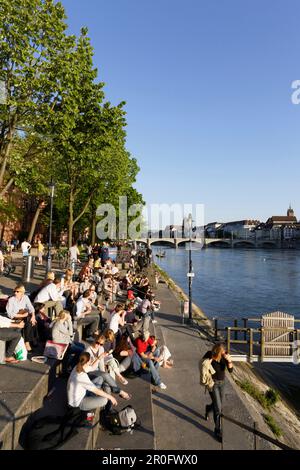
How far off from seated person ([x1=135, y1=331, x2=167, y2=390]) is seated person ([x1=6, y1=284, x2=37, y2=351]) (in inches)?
99.5

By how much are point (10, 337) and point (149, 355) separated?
→ 341 cm

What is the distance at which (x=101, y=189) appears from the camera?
3162 centimetres

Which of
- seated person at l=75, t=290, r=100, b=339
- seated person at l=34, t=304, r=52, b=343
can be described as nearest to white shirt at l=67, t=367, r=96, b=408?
seated person at l=34, t=304, r=52, b=343

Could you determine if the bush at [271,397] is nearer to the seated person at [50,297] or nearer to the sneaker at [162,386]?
the sneaker at [162,386]

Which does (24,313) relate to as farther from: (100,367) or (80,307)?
(80,307)

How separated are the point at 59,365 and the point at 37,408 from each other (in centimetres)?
156

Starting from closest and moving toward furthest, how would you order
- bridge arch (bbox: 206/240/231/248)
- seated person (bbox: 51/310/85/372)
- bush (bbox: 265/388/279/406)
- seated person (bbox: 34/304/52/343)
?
seated person (bbox: 51/310/85/372)
seated person (bbox: 34/304/52/343)
bush (bbox: 265/388/279/406)
bridge arch (bbox: 206/240/231/248)

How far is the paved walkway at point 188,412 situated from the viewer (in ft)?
20.7

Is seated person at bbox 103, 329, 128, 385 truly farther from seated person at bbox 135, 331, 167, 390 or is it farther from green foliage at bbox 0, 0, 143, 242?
green foliage at bbox 0, 0, 143, 242

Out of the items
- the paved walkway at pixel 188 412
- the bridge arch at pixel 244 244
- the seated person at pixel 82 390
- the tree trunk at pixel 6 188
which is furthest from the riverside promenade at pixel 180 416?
the bridge arch at pixel 244 244

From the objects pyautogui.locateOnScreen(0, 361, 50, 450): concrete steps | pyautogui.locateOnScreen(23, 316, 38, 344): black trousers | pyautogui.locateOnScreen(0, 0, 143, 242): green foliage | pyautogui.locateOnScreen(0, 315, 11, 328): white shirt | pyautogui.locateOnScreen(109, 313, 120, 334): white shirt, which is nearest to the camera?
pyautogui.locateOnScreen(0, 361, 50, 450): concrete steps

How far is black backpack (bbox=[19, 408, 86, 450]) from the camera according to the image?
4910 millimetres
